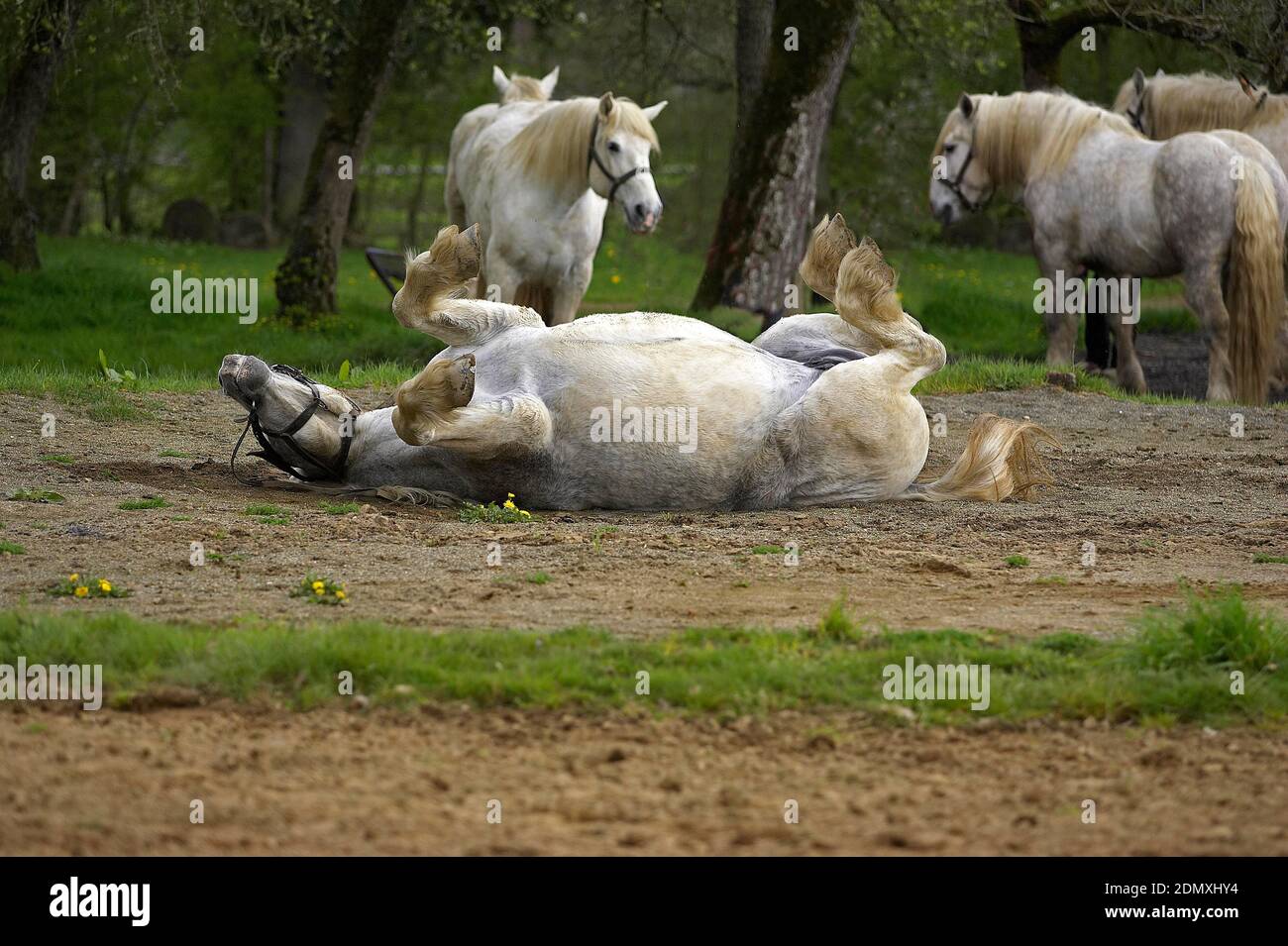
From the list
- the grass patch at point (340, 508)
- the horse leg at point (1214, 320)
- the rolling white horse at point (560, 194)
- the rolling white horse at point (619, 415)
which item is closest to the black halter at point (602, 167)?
the rolling white horse at point (560, 194)

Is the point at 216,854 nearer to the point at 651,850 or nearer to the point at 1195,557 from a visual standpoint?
the point at 651,850

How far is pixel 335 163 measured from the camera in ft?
53.0

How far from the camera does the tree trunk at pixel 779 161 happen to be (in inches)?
570

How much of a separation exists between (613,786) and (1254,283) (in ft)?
32.8

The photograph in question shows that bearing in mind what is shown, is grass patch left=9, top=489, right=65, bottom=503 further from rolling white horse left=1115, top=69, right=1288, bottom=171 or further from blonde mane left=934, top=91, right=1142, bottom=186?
rolling white horse left=1115, top=69, right=1288, bottom=171

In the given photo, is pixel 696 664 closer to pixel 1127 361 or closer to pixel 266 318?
pixel 1127 361

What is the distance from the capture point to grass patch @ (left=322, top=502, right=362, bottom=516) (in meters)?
6.55

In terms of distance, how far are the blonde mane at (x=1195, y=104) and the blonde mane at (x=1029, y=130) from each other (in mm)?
1082

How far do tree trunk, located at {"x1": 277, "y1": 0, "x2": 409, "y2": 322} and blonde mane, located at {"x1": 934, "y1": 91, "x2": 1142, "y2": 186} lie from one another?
19.3ft

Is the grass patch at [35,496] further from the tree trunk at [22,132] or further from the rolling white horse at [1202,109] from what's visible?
the rolling white horse at [1202,109]

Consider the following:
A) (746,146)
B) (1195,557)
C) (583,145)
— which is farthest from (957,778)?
(746,146)

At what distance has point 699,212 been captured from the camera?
25688 millimetres

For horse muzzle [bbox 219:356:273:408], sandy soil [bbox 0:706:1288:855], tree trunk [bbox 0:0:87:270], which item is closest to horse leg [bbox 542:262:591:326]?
horse muzzle [bbox 219:356:273:408]

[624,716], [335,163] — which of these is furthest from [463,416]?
[335,163]
